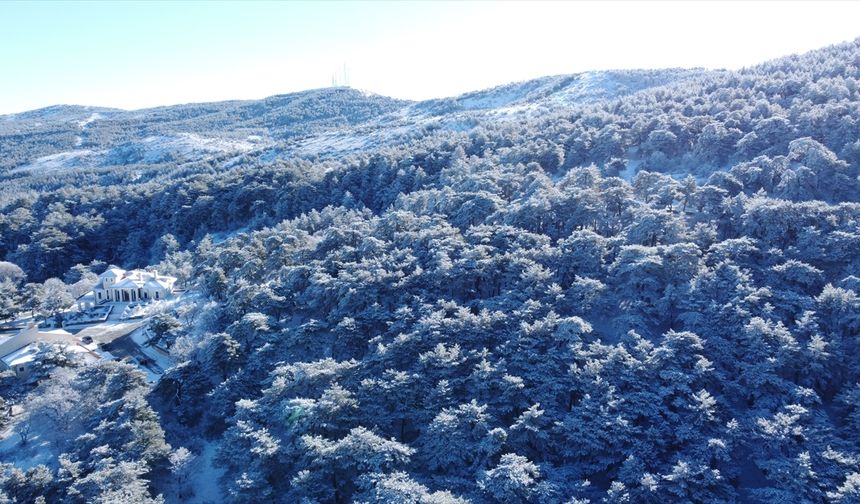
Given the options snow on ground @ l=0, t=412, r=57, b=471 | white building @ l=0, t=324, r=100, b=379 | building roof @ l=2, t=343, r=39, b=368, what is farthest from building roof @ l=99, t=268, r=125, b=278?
snow on ground @ l=0, t=412, r=57, b=471

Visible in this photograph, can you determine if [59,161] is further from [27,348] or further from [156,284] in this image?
[27,348]

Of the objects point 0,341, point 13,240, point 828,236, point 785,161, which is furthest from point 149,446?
point 13,240

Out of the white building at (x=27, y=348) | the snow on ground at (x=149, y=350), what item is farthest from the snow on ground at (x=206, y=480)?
the white building at (x=27, y=348)

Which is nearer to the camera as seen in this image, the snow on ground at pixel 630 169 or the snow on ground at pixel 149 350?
the snow on ground at pixel 149 350

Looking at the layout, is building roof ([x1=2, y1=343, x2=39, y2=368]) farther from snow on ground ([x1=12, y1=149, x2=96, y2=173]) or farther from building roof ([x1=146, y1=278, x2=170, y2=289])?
snow on ground ([x1=12, y1=149, x2=96, y2=173])

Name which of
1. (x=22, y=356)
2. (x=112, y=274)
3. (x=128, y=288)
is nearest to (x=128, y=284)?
(x=128, y=288)

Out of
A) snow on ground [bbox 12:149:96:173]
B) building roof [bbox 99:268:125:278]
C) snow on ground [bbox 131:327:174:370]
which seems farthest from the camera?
snow on ground [bbox 12:149:96:173]

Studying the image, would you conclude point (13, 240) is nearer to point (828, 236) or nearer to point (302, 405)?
point (302, 405)

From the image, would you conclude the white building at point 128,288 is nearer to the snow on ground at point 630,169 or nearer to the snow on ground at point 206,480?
the snow on ground at point 206,480
